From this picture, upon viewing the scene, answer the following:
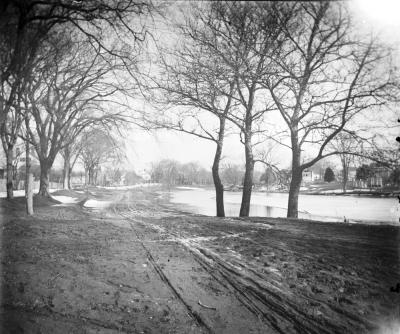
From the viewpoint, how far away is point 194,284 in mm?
4383

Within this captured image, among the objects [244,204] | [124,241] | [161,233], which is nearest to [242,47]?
[124,241]

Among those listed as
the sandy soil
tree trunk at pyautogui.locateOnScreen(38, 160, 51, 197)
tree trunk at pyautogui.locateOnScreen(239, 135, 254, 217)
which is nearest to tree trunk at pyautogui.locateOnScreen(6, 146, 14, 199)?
tree trunk at pyautogui.locateOnScreen(38, 160, 51, 197)

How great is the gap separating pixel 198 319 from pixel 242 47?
3.71 metres

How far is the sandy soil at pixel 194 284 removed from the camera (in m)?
3.19

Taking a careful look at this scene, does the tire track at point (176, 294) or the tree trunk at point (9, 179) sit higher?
the tree trunk at point (9, 179)

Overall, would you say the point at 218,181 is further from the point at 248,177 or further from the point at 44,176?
the point at 44,176

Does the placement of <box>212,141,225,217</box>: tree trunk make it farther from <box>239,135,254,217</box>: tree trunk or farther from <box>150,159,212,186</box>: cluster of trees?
<box>150,159,212,186</box>: cluster of trees

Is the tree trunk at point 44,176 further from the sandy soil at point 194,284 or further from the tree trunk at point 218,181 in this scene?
the sandy soil at point 194,284

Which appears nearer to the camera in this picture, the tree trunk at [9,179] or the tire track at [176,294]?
the tire track at [176,294]

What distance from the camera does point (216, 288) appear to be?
4.27 meters

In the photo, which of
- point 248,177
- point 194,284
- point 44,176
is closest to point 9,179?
point 44,176

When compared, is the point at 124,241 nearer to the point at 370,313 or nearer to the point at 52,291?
the point at 52,291

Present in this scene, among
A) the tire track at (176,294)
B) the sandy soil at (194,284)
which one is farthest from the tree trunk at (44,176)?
the tire track at (176,294)

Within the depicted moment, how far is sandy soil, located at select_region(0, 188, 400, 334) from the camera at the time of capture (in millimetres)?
3195
